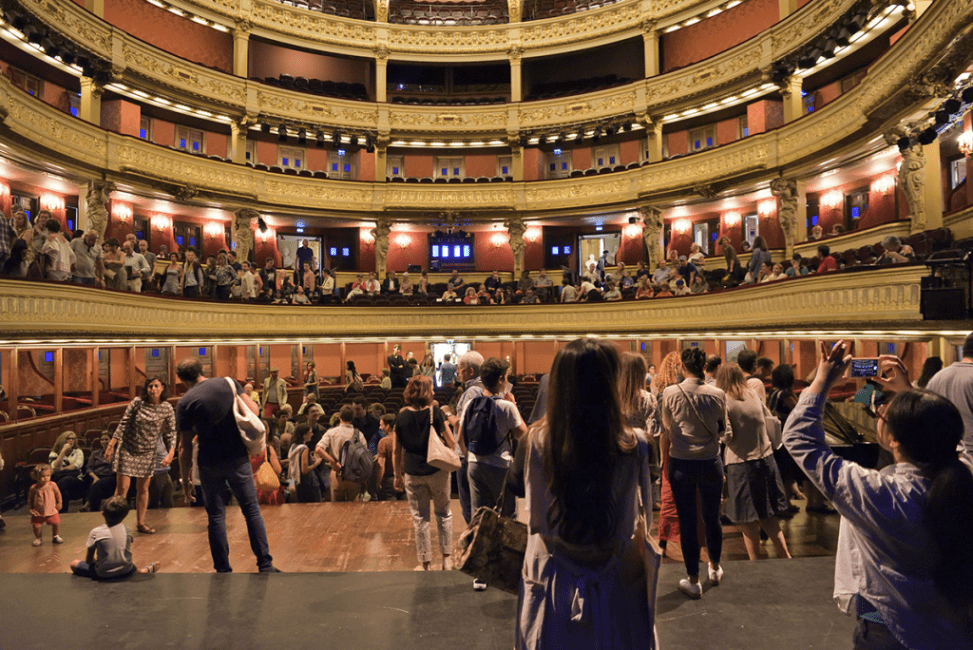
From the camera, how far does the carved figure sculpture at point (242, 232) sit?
20.3 meters

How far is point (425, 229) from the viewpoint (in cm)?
2416

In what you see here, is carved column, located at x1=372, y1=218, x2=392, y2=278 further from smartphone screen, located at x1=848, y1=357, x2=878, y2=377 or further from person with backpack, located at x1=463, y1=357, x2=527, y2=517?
smartphone screen, located at x1=848, y1=357, x2=878, y2=377

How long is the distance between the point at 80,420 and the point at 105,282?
2791 mm

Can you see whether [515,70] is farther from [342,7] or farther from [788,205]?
[788,205]

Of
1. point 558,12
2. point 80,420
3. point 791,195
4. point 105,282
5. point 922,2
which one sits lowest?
point 80,420

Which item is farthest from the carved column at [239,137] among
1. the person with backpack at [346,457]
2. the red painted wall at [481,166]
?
the person with backpack at [346,457]

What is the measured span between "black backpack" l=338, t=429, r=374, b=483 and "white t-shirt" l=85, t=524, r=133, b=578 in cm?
302

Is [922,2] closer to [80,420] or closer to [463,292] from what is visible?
[463,292]

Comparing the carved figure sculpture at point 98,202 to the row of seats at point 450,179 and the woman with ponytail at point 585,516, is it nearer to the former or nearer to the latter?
the row of seats at point 450,179

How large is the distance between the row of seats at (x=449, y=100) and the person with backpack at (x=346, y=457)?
20.1m

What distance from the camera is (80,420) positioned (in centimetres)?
1132

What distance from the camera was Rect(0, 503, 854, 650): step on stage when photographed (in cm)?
288

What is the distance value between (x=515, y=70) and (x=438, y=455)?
2224cm

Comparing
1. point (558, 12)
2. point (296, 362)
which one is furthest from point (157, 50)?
point (558, 12)
